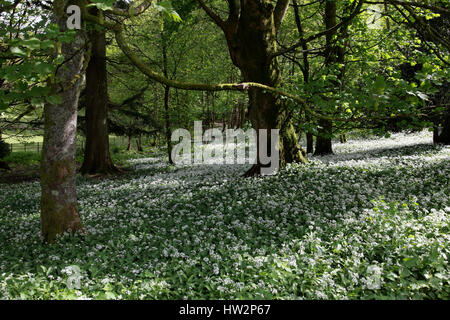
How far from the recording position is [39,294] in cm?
430

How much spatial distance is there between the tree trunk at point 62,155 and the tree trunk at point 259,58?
5523mm

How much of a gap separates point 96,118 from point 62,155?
10.6 metres

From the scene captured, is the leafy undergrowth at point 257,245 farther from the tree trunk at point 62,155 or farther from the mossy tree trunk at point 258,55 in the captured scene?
the mossy tree trunk at point 258,55

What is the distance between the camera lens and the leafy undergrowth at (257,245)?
4328mm

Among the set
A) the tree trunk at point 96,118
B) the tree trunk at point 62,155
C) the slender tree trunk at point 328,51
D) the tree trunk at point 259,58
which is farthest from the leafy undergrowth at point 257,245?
the tree trunk at point 96,118

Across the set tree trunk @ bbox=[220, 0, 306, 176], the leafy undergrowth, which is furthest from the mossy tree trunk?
the leafy undergrowth

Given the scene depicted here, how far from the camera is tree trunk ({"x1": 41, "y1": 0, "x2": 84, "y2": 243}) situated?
6.10m

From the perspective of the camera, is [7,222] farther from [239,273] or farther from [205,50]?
[205,50]

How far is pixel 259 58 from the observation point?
10172 mm

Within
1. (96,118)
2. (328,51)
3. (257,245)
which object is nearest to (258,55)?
(328,51)

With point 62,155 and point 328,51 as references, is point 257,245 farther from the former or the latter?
point 328,51

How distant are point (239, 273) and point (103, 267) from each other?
234cm

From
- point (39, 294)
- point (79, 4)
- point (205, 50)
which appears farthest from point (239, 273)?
point (205, 50)

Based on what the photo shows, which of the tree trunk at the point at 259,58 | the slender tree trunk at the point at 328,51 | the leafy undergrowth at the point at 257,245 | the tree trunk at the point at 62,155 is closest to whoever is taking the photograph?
the leafy undergrowth at the point at 257,245
